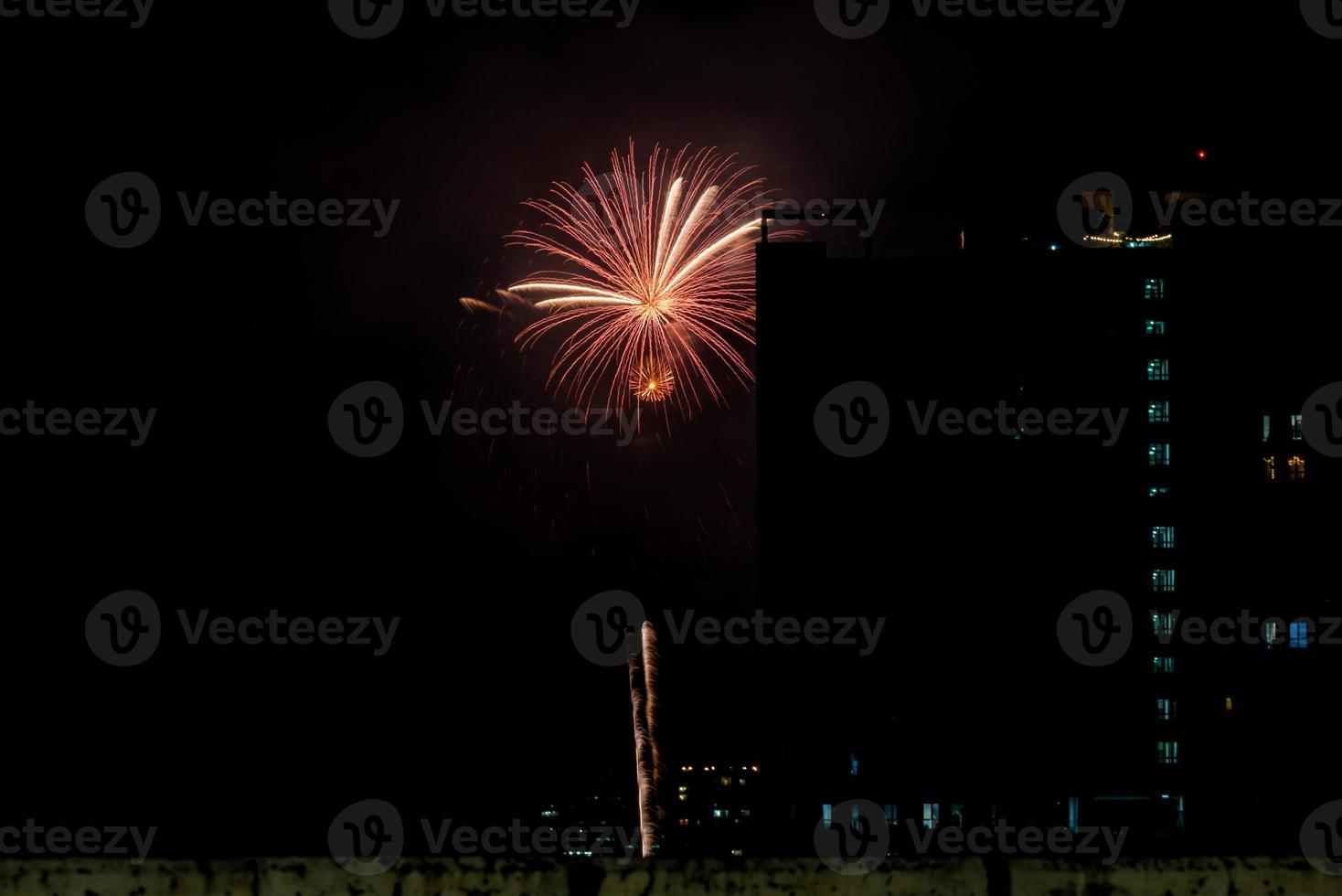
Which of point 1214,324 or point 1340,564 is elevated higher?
point 1214,324

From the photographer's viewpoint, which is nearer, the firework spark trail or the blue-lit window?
the firework spark trail

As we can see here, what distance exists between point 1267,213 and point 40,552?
54716 mm

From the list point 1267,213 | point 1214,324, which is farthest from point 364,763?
point 1267,213

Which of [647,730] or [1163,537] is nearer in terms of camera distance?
[647,730]

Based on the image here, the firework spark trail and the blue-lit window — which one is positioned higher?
the blue-lit window

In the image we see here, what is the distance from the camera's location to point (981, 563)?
53.2 metres

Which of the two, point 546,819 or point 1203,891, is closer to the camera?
point 1203,891

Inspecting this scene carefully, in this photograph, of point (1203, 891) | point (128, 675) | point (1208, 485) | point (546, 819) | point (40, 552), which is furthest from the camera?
point (546, 819)

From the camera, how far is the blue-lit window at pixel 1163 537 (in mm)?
51781

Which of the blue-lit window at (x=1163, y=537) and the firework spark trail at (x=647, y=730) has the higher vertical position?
the blue-lit window at (x=1163, y=537)

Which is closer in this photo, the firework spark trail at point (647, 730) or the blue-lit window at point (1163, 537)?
the firework spark trail at point (647, 730)

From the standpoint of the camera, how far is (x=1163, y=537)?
51906 millimetres

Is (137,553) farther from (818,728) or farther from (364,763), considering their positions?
(818,728)

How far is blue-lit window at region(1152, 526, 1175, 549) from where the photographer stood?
51.8 metres
